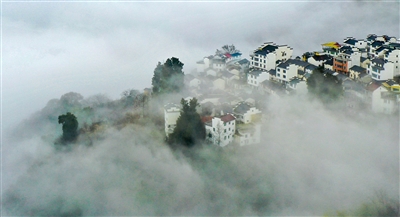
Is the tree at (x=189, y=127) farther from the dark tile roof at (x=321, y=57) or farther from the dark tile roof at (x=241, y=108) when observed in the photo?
the dark tile roof at (x=321, y=57)

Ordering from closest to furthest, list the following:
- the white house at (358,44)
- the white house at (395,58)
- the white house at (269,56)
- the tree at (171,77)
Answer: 1. the white house at (395,58)
2. the tree at (171,77)
3. the white house at (269,56)
4. the white house at (358,44)

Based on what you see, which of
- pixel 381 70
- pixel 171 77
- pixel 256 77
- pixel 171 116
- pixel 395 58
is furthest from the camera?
pixel 256 77

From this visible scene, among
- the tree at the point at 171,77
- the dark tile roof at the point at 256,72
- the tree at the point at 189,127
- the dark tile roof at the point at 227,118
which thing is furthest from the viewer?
the dark tile roof at the point at 256,72

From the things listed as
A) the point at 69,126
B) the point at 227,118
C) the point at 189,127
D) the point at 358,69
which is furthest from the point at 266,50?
the point at 69,126

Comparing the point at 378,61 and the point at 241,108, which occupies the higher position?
the point at 378,61

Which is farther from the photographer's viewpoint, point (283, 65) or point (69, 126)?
point (283, 65)

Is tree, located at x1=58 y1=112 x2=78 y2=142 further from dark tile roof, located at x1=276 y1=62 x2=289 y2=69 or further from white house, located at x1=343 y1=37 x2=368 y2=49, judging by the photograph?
white house, located at x1=343 y1=37 x2=368 y2=49

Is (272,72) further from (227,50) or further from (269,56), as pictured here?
(227,50)

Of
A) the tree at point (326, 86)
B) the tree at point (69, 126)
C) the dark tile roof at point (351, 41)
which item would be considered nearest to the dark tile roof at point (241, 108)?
the tree at point (326, 86)
